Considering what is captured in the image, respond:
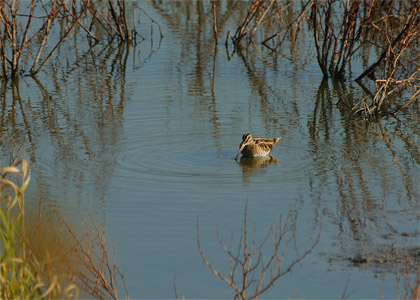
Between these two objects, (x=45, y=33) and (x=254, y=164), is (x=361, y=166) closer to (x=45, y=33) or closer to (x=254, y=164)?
(x=254, y=164)

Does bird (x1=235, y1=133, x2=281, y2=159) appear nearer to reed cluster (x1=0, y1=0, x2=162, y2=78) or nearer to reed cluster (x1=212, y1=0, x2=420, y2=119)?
reed cluster (x1=212, y1=0, x2=420, y2=119)

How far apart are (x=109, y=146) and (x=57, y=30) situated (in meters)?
10.9

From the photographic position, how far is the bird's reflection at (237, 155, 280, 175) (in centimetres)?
1019

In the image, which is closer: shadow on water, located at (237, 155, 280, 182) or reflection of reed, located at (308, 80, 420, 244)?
reflection of reed, located at (308, 80, 420, 244)

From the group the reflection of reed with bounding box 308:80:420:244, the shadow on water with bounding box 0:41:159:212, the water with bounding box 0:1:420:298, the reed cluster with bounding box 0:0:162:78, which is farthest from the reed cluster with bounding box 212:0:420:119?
the shadow on water with bounding box 0:41:159:212

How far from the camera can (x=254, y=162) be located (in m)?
10.5

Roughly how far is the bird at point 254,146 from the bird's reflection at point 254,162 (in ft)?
0.21

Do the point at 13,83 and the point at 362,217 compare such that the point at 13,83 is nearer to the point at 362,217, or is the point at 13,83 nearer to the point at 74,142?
the point at 74,142

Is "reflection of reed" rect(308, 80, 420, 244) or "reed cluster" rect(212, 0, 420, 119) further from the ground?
"reed cluster" rect(212, 0, 420, 119)

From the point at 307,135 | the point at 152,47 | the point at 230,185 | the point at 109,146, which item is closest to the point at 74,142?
the point at 109,146

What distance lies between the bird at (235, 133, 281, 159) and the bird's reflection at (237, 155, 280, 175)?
6cm

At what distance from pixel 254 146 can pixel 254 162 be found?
0.75 ft

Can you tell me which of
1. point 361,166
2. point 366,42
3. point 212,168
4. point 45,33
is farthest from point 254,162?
point 45,33

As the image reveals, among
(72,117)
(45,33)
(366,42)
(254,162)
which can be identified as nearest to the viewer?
(254,162)
